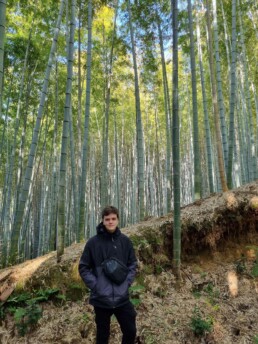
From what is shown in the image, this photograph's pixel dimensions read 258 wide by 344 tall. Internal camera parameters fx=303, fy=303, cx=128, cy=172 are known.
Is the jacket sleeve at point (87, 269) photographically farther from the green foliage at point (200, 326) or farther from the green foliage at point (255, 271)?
the green foliage at point (255, 271)

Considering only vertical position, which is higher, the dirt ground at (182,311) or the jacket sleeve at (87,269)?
the jacket sleeve at (87,269)

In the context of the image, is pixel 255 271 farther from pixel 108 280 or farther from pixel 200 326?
pixel 108 280

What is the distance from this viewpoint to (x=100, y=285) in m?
1.99

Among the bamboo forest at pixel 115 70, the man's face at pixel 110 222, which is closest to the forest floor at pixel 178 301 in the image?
the bamboo forest at pixel 115 70

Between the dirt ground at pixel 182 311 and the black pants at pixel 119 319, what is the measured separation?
0.50 meters

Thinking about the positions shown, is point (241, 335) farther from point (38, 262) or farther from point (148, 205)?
point (148, 205)

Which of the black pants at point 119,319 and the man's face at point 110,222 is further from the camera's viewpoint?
the man's face at point 110,222

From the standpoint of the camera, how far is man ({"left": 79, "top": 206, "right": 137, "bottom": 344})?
1.98 m

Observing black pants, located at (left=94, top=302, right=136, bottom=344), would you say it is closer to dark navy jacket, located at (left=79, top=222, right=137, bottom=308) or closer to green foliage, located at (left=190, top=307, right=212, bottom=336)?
dark navy jacket, located at (left=79, top=222, right=137, bottom=308)


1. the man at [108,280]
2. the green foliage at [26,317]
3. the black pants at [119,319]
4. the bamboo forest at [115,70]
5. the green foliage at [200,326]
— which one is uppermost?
the bamboo forest at [115,70]

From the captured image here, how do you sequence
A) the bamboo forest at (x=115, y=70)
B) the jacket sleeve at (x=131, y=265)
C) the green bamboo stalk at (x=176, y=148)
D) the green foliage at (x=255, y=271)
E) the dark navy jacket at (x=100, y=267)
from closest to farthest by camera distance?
1. the dark navy jacket at (x=100, y=267)
2. the jacket sleeve at (x=131, y=265)
3. the green bamboo stalk at (x=176, y=148)
4. the green foliage at (x=255, y=271)
5. the bamboo forest at (x=115, y=70)

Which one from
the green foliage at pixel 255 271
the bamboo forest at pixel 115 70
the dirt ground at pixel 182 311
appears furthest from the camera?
the bamboo forest at pixel 115 70

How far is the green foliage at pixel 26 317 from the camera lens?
2.61m

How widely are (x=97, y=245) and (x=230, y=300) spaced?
1809 mm
